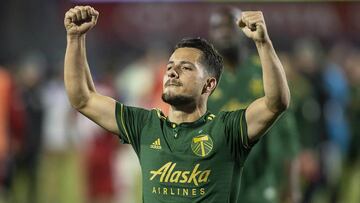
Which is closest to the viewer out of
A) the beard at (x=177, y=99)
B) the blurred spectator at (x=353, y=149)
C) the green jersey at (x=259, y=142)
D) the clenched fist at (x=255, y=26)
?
the clenched fist at (x=255, y=26)

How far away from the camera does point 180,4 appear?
732 inches

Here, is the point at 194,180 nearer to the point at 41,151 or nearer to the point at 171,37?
the point at 41,151

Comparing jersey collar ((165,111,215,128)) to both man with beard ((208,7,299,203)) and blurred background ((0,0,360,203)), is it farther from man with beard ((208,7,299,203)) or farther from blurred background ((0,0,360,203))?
blurred background ((0,0,360,203))

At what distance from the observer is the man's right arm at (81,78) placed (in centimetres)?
607

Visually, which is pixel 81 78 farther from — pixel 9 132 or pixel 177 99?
pixel 9 132

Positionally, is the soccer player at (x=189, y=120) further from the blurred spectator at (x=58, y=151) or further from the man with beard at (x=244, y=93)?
the blurred spectator at (x=58, y=151)

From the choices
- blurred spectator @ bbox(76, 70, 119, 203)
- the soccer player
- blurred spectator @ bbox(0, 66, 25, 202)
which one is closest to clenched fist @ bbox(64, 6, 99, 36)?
the soccer player

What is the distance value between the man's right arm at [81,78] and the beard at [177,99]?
379 millimetres

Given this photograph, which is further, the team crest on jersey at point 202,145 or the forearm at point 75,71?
the forearm at point 75,71

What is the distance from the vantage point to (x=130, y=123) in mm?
6102

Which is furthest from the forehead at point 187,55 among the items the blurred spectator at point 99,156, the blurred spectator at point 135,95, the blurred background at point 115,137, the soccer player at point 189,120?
the blurred spectator at point 99,156

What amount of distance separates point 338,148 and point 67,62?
28.2 ft

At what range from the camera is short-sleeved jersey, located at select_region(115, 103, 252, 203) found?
231 inches

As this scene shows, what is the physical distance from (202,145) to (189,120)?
210 millimetres
